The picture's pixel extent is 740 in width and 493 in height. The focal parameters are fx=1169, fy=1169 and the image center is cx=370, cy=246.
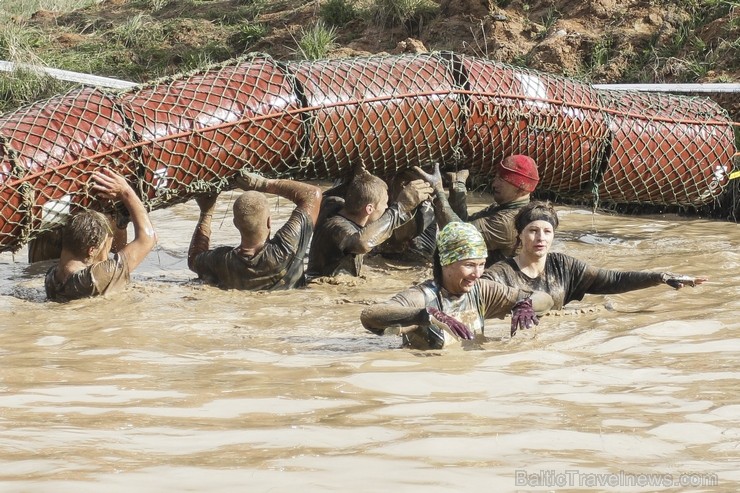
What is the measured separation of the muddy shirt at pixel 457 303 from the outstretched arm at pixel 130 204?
70.0 inches

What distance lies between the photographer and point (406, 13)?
13.1 m

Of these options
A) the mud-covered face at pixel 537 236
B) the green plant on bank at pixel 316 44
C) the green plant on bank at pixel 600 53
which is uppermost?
the green plant on bank at pixel 316 44

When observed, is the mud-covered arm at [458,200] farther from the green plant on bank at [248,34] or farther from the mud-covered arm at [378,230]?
the green plant on bank at [248,34]

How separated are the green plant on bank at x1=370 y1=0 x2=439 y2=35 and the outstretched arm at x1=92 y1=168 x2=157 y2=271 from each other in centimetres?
695

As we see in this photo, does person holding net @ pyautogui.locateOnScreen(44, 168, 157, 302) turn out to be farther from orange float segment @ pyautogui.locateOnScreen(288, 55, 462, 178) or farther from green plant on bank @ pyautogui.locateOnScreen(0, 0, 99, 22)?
green plant on bank @ pyautogui.locateOnScreen(0, 0, 99, 22)

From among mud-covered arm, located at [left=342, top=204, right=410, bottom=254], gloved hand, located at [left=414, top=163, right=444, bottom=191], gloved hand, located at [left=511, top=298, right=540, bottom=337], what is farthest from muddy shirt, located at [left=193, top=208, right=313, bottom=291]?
gloved hand, located at [left=511, top=298, right=540, bottom=337]

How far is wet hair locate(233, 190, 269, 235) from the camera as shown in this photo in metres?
7.02

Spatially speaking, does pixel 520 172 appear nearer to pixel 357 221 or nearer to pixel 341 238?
pixel 357 221

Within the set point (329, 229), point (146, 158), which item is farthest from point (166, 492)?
point (329, 229)

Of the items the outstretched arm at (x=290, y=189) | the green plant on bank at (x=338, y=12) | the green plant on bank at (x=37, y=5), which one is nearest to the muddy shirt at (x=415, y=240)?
the outstretched arm at (x=290, y=189)

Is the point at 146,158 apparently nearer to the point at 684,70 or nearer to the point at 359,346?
the point at 359,346

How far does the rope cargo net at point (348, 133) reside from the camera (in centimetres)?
645

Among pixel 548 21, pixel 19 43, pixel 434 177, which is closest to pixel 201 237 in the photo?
pixel 434 177

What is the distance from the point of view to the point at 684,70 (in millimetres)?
10578
